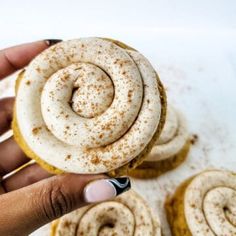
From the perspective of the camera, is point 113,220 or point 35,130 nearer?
point 35,130

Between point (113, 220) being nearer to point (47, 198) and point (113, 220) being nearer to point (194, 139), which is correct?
point (47, 198)

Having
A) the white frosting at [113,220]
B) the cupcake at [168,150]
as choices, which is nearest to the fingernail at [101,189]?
the white frosting at [113,220]

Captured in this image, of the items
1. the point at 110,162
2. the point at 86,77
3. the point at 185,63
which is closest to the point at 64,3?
the point at 185,63

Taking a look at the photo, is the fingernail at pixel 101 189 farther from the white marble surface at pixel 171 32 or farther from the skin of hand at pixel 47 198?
the white marble surface at pixel 171 32

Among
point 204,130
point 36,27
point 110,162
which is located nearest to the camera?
point 110,162

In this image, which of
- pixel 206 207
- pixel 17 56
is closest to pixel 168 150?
pixel 206 207

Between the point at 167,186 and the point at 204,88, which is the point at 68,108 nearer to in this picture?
the point at 167,186
